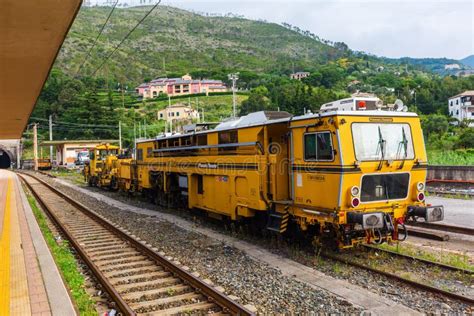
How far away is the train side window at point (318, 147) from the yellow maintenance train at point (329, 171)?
2cm

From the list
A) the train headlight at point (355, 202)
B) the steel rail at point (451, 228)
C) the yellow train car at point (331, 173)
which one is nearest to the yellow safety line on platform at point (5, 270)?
the yellow train car at point (331, 173)

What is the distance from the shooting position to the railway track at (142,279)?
6.33 metres

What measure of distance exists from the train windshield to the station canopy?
18.9 feet

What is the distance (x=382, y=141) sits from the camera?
877 cm

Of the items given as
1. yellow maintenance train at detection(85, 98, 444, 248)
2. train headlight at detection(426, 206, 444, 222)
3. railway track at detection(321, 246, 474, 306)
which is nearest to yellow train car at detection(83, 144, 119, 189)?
yellow maintenance train at detection(85, 98, 444, 248)

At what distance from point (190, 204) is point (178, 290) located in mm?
7476

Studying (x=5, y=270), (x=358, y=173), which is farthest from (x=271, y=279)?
(x=5, y=270)

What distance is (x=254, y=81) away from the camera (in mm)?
130500

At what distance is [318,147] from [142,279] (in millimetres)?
4445

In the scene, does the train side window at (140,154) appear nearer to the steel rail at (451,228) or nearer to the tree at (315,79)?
the steel rail at (451,228)

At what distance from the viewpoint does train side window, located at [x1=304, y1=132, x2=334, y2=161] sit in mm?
8562

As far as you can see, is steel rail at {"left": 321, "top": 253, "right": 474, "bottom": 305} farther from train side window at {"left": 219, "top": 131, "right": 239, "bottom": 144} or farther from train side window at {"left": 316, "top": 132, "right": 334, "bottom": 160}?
train side window at {"left": 219, "top": 131, "right": 239, "bottom": 144}

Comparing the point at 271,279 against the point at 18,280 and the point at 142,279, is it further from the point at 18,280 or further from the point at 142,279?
the point at 18,280

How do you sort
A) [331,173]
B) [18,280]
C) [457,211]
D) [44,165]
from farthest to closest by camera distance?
[44,165]
[457,211]
[331,173]
[18,280]
